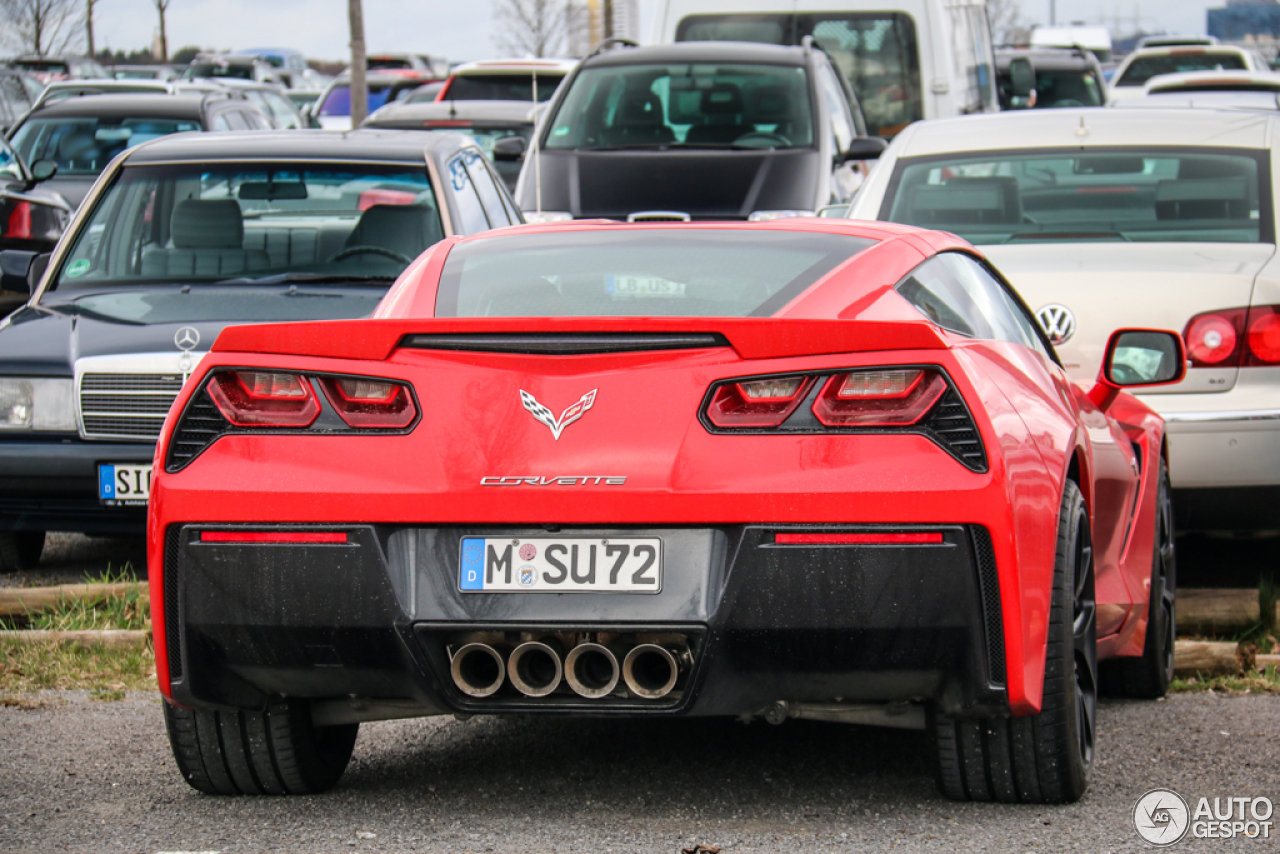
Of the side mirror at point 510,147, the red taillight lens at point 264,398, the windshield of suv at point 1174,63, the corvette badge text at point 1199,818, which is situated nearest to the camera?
the red taillight lens at point 264,398

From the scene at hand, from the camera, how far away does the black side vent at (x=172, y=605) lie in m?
3.74

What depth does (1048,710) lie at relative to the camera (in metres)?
3.77

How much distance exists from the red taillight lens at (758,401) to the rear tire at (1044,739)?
25.2 inches

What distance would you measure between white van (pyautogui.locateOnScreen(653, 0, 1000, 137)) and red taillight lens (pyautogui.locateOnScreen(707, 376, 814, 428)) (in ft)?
34.5

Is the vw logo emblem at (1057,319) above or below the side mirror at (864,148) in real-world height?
below

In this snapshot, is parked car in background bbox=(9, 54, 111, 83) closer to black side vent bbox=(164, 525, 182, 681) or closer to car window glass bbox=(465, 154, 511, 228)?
car window glass bbox=(465, 154, 511, 228)

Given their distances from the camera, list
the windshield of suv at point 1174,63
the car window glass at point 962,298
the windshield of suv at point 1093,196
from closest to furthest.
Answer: the car window glass at point 962,298 → the windshield of suv at point 1093,196 → the windshield of suv at point 1174,63

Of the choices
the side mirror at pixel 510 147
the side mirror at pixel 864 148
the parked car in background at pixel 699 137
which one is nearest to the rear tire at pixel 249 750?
the parked car in background at pixel 699 137

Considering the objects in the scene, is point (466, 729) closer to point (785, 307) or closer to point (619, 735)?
point (619, 735)

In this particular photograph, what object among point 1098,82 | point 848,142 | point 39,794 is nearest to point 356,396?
point 39,794

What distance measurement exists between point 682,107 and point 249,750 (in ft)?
28.6

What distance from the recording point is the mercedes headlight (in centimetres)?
679

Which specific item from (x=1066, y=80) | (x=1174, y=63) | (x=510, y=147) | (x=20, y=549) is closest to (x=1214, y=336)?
(x=20, y=549)

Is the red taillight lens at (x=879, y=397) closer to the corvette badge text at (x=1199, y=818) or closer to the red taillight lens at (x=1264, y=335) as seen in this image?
the corvette badge text at (x=1199, y=818)
